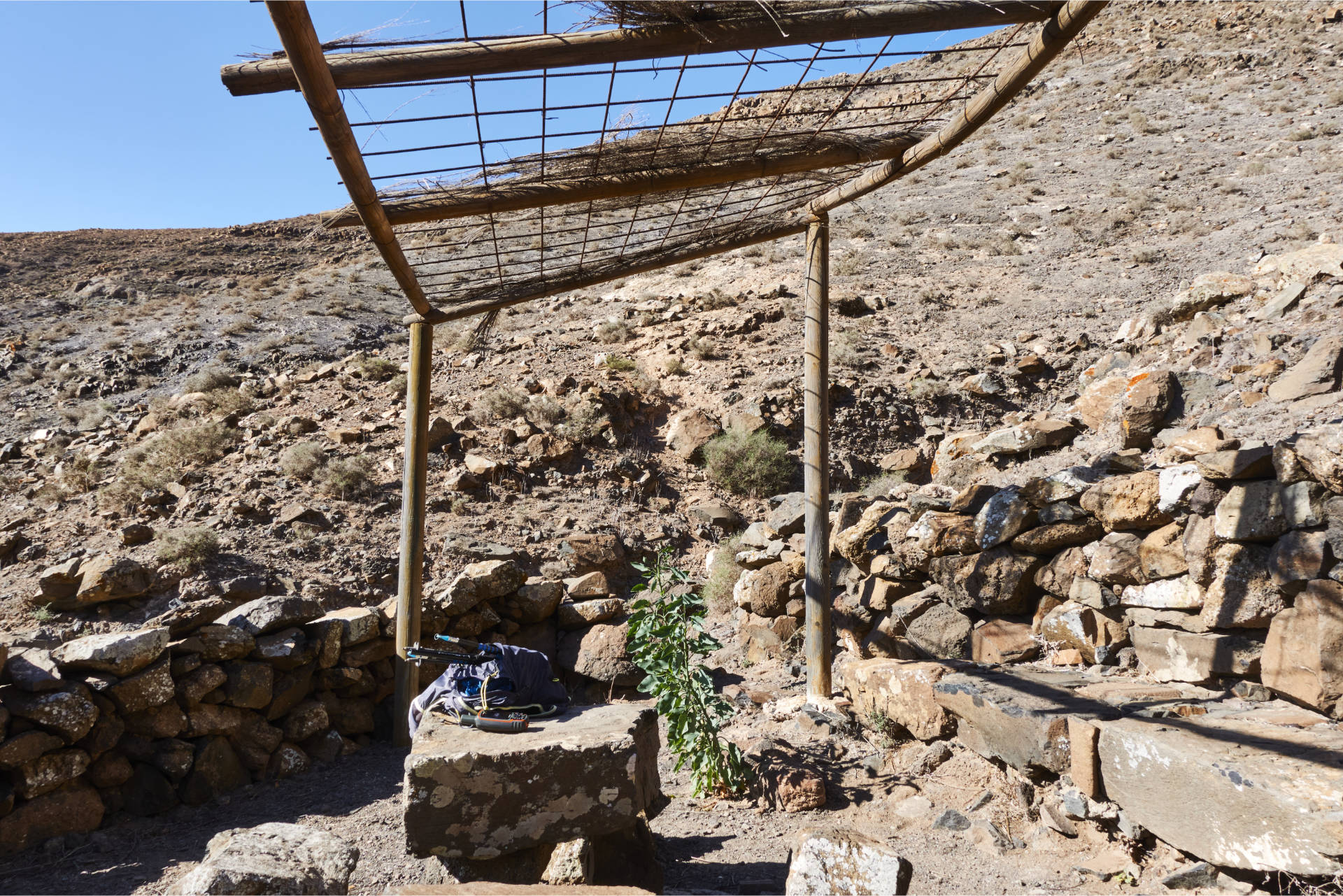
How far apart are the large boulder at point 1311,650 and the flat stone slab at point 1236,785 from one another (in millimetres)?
131

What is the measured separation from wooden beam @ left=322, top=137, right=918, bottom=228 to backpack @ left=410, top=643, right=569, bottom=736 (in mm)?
2248

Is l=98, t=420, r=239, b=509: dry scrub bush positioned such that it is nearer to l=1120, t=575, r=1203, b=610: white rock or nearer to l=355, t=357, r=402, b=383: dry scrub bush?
l=355, t=357, r=402, b=383: dry scrub bush

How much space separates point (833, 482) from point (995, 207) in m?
11.4

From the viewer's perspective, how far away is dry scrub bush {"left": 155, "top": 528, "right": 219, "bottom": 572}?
7.05m

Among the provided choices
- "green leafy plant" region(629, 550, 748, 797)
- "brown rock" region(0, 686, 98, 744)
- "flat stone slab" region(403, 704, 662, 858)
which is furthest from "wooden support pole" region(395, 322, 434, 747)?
"flat stone slab" region(403, 704, 662, 858)

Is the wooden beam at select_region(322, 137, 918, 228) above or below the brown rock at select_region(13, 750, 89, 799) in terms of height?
above

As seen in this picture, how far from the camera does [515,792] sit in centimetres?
321

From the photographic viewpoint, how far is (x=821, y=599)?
16.7ft

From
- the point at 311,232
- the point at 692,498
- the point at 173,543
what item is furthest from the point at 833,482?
the point at 311,232

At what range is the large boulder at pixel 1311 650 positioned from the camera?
3104mm

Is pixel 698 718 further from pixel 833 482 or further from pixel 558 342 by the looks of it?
pixel 558 342

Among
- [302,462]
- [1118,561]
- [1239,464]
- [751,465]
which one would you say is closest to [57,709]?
[302,462]

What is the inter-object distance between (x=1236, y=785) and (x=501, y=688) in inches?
120

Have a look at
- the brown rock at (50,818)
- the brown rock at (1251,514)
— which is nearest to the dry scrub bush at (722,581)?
the brown rock at (1251,514)
